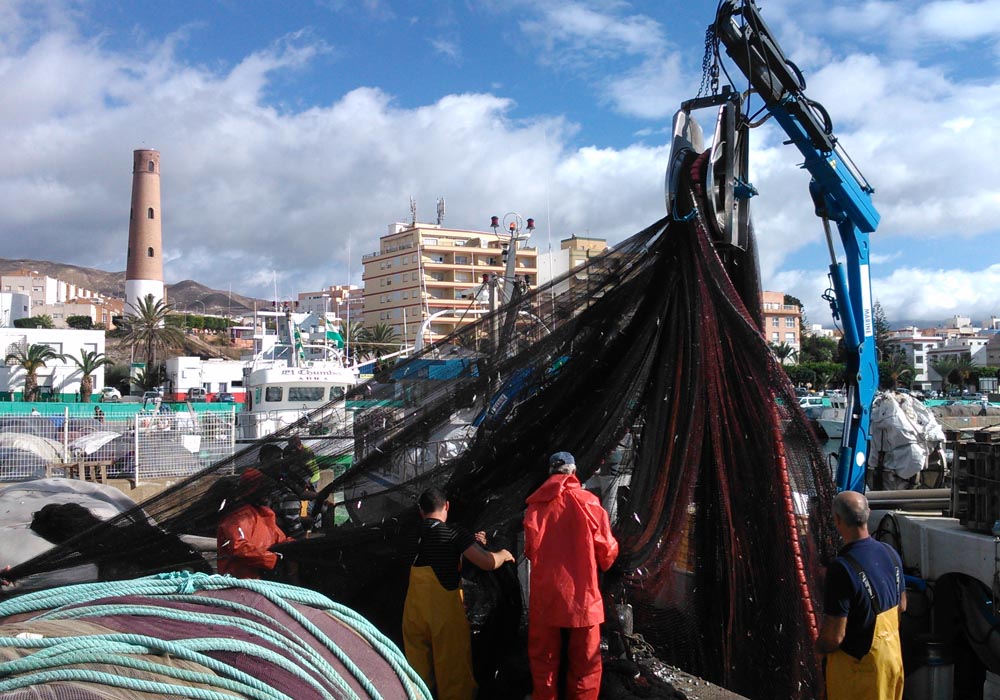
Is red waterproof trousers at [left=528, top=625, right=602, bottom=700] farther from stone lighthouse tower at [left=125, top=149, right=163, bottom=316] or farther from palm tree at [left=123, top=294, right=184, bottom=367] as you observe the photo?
stone lighthouse tower at [left=125, top=149, right=163, bottom=316]

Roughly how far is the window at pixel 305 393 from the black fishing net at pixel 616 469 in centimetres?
1474

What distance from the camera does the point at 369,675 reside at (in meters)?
2.51

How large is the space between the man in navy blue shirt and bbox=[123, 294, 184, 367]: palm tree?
52578mm

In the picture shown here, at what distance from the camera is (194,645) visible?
2.12m

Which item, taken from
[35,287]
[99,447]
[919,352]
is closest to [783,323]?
[919,352]

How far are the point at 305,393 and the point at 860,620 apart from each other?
56.1 ft

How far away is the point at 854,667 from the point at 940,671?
2.00 m

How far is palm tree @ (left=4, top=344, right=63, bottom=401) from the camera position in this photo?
4084cm

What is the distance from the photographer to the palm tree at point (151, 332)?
50750 mm

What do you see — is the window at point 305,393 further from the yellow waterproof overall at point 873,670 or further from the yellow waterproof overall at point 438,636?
the yellow waterproof overall at point 873,670

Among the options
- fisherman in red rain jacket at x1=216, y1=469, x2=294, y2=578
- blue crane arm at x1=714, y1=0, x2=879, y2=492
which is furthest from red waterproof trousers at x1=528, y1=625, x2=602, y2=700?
blue crane arm at x1=714, y1=0, x2=879, y2=492

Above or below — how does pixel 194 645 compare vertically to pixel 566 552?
above

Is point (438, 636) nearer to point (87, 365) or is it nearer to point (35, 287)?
point (87, 365)

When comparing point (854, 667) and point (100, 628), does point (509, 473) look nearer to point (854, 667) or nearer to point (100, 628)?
point (854, 667)
